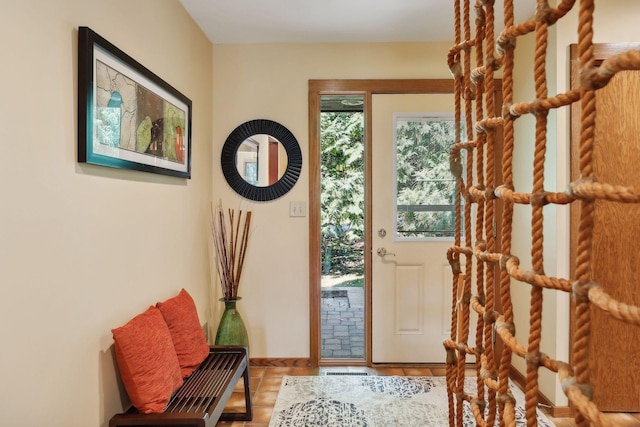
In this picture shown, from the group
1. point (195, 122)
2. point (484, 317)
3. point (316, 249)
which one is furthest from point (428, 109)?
point (484, 317)

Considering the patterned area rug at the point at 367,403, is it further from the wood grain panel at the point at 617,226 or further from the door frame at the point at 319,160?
the wood grain panel at the point at 617,226

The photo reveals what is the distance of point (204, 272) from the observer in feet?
9.13

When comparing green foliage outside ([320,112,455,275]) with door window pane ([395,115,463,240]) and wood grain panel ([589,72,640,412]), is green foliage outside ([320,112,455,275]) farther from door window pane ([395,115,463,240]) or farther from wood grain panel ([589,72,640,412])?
wood grain panel ([589,72,640,412])

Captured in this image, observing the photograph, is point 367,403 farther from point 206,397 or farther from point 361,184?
point 361,184

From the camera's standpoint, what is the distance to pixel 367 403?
2.42 m

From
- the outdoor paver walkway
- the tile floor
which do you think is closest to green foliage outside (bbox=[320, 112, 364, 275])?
the outdoor paver walkway

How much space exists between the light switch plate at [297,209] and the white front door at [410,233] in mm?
514

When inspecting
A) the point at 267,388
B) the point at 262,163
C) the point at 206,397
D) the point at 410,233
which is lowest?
the point at 267,388

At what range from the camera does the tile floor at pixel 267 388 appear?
7.34 feet

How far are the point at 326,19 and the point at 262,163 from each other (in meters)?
1.08

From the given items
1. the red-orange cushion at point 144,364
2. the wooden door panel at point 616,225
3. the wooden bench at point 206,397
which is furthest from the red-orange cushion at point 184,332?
the wooden door panel at point 616,225

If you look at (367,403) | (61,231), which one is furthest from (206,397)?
(367,403)

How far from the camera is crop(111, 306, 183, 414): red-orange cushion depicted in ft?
5.01

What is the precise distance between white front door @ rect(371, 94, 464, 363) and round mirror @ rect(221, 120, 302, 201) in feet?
2.07
